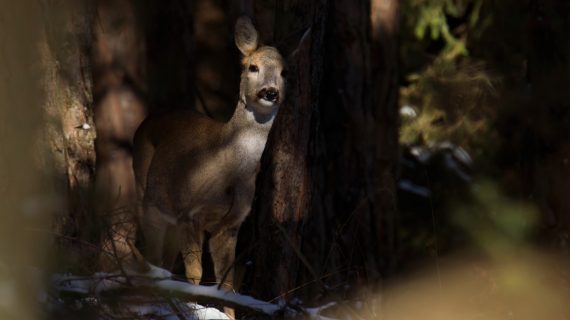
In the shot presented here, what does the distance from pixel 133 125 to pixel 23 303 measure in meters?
6.88

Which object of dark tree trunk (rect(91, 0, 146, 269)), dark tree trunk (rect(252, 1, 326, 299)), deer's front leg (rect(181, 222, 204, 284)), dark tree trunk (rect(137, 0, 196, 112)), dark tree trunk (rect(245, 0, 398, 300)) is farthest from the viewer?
dark tree trunk (rect(137, 0, 196, 112))

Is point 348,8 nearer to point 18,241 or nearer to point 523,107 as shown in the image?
point 523,107

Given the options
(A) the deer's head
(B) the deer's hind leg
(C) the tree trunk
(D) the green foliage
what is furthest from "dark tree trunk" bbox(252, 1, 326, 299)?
(D) the green foliage

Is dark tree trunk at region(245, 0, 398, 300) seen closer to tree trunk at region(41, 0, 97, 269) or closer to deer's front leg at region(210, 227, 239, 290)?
deer's front leg at region(210, 227, 239, 290)

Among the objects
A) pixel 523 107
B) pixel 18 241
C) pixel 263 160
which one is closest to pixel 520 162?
pixel 523 107

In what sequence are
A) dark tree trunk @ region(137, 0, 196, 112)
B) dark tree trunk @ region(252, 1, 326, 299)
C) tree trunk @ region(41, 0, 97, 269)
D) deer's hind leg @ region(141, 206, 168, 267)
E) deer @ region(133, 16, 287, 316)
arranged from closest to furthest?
tree trunk @ region(41, 0, 97, 269) < deer @ region(133, 16, 287, 316) < dark tree trunk @ region(252, 1, 326, 299) < deer's hind leg @ region(141, 206, 168, 267) < dark tree trunk @ region(137, 0, 196, 112)

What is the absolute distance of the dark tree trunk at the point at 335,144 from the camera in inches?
358

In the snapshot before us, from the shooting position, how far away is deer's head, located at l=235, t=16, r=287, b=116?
851 centimetres

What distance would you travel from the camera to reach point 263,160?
30.6 feet

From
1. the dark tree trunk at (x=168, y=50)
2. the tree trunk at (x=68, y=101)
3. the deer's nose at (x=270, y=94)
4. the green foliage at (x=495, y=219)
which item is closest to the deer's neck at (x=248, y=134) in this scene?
the deer's nose at (x=270, y=94)

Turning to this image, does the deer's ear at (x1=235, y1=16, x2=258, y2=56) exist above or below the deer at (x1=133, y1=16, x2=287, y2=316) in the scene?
above

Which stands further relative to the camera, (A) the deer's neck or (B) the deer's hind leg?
(B) the deer's hind leg

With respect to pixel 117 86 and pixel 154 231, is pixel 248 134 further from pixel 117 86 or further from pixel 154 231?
pixel 117 86

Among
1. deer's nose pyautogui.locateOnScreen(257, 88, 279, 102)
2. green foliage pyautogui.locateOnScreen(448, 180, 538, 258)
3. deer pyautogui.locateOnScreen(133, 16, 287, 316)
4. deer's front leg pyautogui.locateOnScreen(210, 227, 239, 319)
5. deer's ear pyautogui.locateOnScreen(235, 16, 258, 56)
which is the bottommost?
green foliage pyautogui.locateOnScreen(448, 180, 538, 258)
